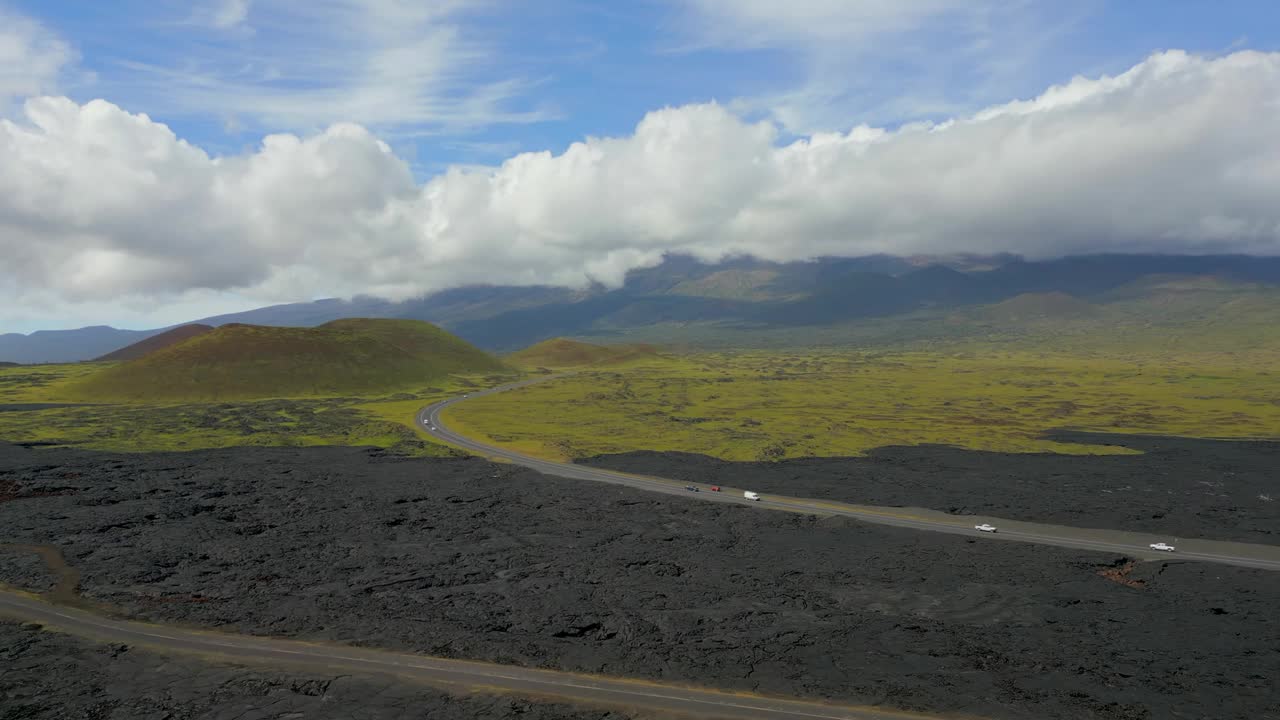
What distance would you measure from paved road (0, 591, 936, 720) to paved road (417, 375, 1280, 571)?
45.2m

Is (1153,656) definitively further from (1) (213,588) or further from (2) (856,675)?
A: (1) (213,588)

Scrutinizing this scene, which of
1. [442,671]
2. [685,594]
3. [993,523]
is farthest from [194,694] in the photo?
[993,523]

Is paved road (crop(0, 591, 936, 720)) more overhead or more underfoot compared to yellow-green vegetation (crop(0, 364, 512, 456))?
more underfoot

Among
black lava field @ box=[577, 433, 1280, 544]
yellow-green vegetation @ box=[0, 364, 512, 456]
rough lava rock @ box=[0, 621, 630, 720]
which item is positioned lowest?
black lava field @ box=[577, 433, 1280, 544]

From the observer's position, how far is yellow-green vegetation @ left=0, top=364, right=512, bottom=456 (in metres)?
139

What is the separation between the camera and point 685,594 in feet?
229

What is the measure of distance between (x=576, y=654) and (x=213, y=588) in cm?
3878

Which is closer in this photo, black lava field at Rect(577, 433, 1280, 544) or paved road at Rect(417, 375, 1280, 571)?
paved road at Rect(417, 375, 1280, 571)

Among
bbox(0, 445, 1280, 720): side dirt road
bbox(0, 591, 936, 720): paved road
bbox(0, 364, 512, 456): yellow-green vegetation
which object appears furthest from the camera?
bbox(0, 364, 512, 456): yellow-green vegetation

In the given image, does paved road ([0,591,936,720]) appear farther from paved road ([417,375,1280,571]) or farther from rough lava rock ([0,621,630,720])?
paved road ([417,375,1280,571])

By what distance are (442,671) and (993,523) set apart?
70544mm

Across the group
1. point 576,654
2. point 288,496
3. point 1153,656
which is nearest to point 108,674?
point 576,654

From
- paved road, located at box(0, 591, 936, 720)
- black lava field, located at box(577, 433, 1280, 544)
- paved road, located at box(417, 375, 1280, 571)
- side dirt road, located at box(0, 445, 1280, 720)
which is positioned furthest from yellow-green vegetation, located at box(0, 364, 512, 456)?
paved road, located at box(0, 591, 936, 720)

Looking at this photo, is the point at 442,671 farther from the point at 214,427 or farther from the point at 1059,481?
the point at 214,427
